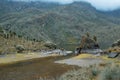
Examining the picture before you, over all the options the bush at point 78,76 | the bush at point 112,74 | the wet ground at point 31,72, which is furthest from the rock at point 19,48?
the bush at point 112,74

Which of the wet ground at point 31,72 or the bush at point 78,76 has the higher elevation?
the bush at point 78,76

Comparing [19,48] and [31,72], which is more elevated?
[31,72]

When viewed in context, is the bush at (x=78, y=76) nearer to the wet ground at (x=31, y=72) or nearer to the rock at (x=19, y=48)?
the wet ground at (x=31, y=72)

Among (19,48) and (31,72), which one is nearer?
(31,72)

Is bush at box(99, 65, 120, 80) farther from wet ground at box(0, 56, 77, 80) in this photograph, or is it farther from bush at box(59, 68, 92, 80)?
wet ground at box(0, 56, 77, 80)

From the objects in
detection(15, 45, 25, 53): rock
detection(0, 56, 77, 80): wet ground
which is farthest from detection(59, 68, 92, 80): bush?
detection(15, 45, 25, 53): rock

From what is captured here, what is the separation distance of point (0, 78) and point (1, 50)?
80.4 metres

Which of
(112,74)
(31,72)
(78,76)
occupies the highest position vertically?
(112,74)

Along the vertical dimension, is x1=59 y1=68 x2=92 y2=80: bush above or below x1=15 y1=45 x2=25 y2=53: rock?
above

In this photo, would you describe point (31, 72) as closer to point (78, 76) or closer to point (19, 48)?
point (78, 76)

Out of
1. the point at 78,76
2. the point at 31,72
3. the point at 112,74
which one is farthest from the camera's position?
the point at 31,72

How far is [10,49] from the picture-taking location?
453ft

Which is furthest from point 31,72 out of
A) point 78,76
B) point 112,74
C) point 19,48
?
point 19,48

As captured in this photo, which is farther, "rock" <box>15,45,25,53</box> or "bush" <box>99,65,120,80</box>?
"rock" <box>15,45,25,53</box>
